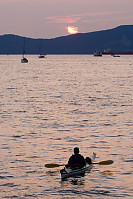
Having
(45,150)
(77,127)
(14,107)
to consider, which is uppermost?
(14,107)

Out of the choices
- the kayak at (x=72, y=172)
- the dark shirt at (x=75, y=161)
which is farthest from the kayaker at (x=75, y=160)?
the kayak at (x=72, y=172)

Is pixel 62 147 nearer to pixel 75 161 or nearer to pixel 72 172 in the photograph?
pixel 75 161

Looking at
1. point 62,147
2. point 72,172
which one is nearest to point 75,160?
point 72,172

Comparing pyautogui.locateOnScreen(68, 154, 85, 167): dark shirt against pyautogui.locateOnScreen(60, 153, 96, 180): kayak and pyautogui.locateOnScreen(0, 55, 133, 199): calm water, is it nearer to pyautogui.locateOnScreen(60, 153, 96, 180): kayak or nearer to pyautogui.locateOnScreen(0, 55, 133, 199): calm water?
pyautogui.locateOnScreen(60, 153, 96, 180): kayak

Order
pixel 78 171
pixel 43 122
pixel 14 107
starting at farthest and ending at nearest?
pixel 14 107 → pixel 43 122 → pixel 78 171

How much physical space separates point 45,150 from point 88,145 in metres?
3.83

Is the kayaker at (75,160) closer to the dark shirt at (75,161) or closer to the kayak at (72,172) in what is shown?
the dark shirt at (75,161)

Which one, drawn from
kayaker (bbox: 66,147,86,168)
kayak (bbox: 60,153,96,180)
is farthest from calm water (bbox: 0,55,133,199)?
kayaker (bbox: 66,147,86,168)

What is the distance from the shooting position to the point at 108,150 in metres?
35.4

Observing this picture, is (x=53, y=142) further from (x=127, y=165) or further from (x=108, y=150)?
(x=127, y=165)

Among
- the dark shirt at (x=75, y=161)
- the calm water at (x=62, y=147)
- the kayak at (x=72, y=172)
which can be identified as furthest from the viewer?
the dark shirt at (x=75, y=161)

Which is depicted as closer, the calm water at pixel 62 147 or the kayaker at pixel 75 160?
the calm water at pixel 62 147

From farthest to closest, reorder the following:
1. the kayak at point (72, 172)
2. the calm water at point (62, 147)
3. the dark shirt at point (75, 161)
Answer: the dark shirt at point (75, 161) → the kayak at point (72, 172) → the calm water at point (62, 147)

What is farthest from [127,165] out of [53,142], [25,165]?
[53,142]
